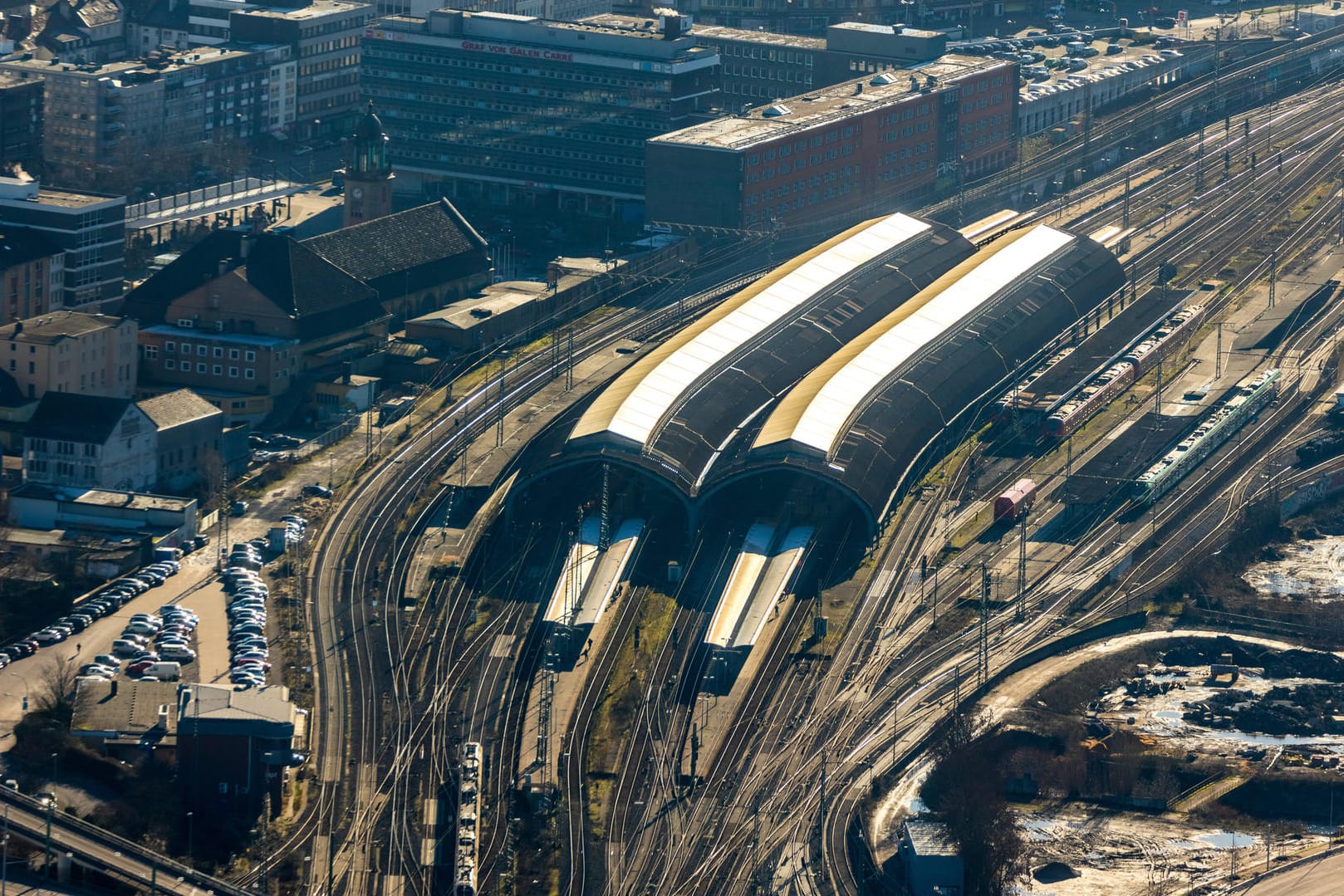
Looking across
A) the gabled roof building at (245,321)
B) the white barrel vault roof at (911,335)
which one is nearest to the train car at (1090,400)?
the white barrel vault roof at (911,335)

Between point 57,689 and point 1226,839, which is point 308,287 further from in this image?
point 1226,839

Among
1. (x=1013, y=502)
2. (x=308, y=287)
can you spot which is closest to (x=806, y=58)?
(x=308, y=287)

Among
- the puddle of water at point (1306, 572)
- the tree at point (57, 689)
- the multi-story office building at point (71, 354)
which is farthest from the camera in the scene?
the multi-story office building at point (71, 354)

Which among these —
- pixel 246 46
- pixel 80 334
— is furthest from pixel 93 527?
pixel 246 46

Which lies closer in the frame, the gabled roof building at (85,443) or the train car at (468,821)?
the train car at (468,821)

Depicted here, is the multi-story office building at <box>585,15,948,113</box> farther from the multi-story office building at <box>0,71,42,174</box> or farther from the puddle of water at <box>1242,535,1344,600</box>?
the puddle of water at <box>1242,535,1344,600</box>

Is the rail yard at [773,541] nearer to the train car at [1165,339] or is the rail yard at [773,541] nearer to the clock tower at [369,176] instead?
the train car at [1165,339]

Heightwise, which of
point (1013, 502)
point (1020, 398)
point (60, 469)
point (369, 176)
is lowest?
point (60, 469)

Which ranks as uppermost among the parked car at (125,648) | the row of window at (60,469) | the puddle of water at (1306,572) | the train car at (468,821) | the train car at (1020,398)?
the train car at (1020,398)
